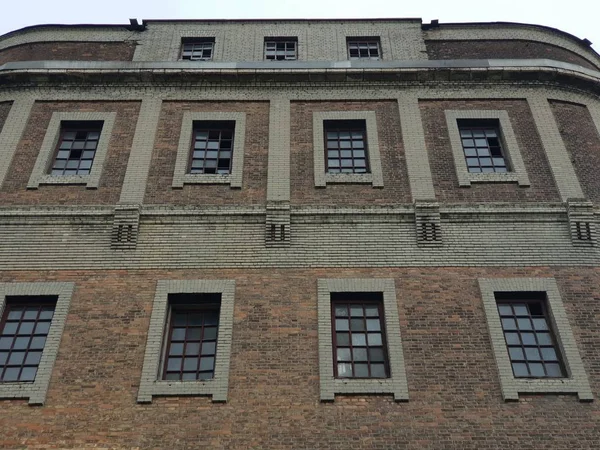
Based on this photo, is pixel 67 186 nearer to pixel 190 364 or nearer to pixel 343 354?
pixel 190 364

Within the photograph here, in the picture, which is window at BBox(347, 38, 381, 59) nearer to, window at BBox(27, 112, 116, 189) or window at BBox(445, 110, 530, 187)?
window at BBox(445, 110, 530, 187)

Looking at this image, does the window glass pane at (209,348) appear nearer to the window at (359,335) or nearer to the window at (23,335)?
the window at (359,335)

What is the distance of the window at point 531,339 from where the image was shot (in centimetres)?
1099

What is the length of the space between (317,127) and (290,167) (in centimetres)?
148

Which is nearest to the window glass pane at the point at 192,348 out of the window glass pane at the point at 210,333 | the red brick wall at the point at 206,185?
the window glass pane at the point at 210,333

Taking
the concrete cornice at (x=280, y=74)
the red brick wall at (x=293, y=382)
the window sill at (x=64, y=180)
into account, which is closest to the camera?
the red brick wall at (x=293, y=382)

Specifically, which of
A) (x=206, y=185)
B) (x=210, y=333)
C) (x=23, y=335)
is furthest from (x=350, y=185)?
(x=23, y=335)

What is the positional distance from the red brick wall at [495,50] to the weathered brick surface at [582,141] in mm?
2180

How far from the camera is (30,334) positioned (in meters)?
11.9

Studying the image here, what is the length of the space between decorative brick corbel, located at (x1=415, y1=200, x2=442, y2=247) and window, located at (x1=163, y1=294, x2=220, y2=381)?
4528 millimetres

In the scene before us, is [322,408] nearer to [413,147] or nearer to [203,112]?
[413,147]

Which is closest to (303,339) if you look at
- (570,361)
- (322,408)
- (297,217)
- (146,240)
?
(322,408)

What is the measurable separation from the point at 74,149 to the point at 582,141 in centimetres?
1254

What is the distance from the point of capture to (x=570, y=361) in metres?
11.3
